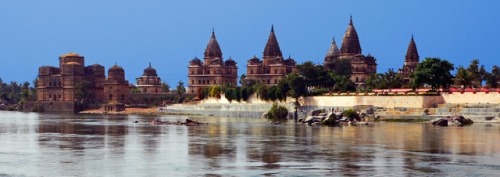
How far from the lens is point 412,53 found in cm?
11019

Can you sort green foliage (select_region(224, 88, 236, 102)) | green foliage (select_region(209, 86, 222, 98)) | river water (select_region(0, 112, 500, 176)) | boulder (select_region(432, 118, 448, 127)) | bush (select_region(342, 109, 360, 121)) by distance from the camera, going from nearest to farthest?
1. river water (select_region(0, 112, 500, 176))
2. boulder (select_region(432, 118, 448, 127))
3. bush (select_region(342, 109, 360, 121))
4. green foliage (select_region(224, 88, 236, 102))
5. green foliage (select_region(209, 86, 222, 98))

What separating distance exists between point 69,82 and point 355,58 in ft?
136

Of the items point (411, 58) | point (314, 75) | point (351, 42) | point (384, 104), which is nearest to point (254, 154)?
point (384, 104)

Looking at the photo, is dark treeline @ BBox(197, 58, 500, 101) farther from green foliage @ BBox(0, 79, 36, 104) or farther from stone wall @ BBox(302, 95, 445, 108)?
green foliage @ BBox(0, 79, 36, 104)

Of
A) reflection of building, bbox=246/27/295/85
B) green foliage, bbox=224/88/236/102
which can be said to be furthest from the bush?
reflection of building, bbox=246/27/295/85

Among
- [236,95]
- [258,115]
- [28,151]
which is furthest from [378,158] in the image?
[236,95]

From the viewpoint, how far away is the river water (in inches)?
1001

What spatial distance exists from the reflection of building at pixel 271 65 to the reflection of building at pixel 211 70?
4.30 metres

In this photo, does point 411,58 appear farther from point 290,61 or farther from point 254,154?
point 254,154

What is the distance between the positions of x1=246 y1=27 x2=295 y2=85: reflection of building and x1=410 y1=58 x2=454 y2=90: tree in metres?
55.0

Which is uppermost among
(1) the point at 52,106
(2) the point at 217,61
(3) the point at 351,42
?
(3) the point at 351,42

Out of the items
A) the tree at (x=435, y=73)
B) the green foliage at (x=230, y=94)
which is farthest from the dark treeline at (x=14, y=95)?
the tree at (x=435, y=73)

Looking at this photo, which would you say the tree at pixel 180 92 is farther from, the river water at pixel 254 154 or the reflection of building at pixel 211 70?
the river water at pixel 254 154

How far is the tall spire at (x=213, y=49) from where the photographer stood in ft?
429
